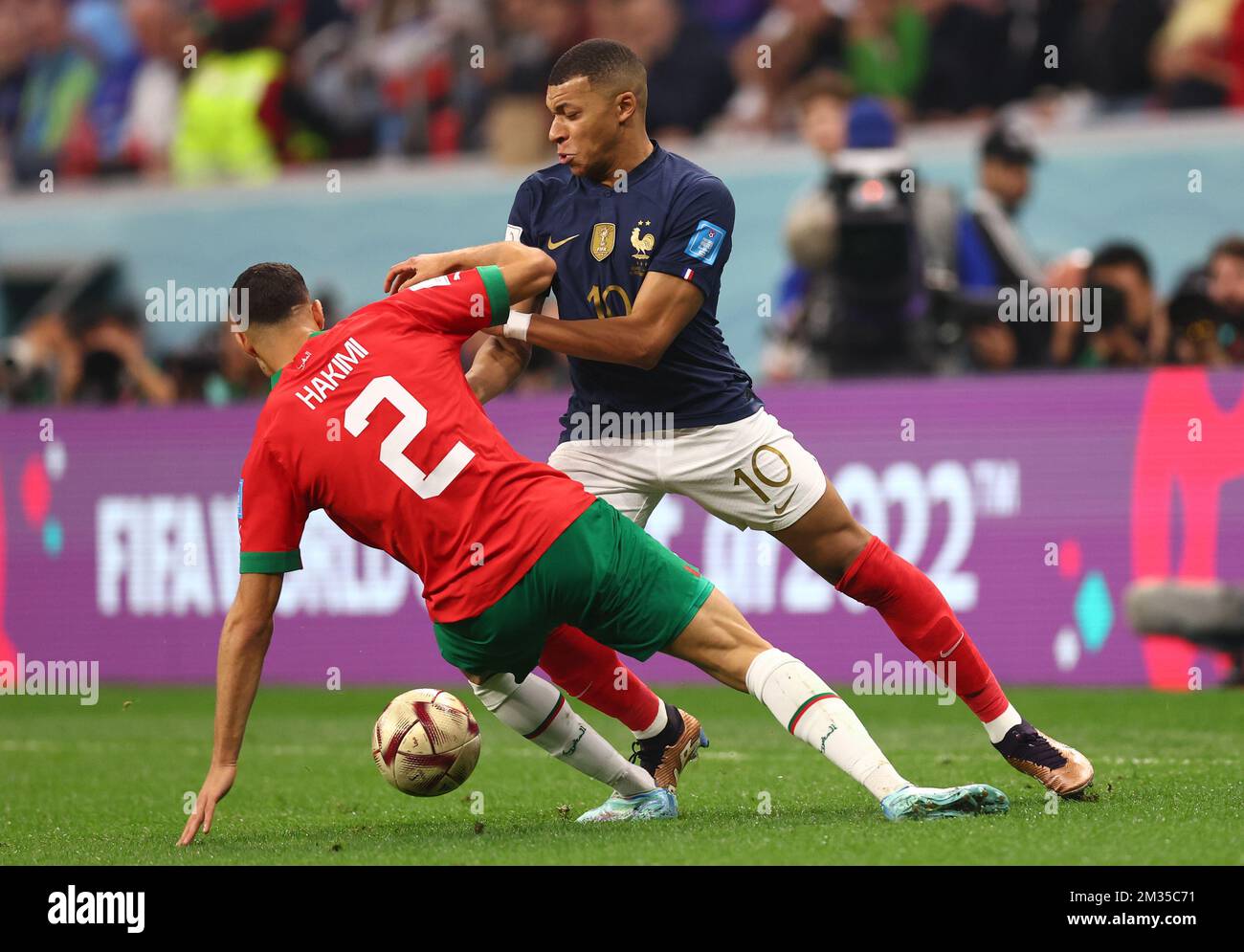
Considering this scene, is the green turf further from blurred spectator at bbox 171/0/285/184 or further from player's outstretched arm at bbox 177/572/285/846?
blurred spectator at bbox 171/0/285/184

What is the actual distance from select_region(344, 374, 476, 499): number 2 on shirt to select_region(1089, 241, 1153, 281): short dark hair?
693 centimetres

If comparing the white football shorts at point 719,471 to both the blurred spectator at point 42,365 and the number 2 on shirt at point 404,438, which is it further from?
the blurred spectator at point 42,365

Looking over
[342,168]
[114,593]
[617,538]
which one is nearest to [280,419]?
[617,538]

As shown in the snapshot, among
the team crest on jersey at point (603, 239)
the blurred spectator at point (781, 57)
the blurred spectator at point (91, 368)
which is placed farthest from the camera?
the blurred spectator at point (781, 57)

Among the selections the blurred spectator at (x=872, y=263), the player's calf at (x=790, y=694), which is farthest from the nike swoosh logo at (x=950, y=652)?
the blurred spectator at (x=872, y=263)

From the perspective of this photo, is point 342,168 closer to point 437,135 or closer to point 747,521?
point 437,135

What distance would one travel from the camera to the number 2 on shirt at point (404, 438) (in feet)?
17.7

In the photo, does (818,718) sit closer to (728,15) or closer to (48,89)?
(728,15)

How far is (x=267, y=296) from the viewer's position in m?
5.70

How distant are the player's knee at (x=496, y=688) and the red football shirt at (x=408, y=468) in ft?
1.44

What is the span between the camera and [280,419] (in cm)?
545

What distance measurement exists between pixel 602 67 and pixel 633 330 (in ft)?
3.06

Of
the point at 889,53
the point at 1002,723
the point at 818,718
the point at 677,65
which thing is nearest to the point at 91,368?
the point at 677,65

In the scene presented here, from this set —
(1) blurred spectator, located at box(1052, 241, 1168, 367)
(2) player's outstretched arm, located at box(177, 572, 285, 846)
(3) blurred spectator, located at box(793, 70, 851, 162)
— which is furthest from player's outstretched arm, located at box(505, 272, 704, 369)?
(3) blurred spectator, located at box(793, 70, 851, 162)
